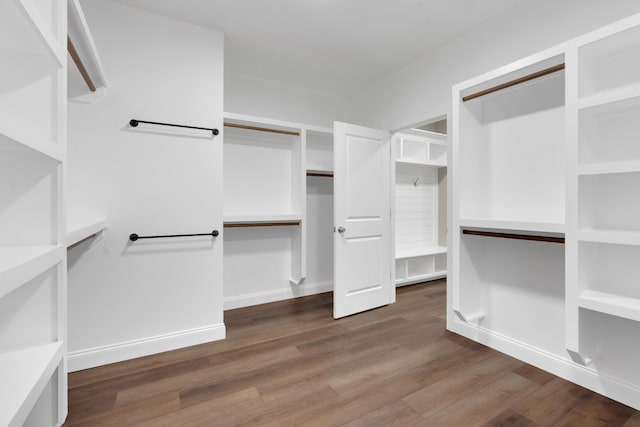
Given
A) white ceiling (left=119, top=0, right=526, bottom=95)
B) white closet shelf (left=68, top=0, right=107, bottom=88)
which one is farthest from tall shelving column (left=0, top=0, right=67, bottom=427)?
white ceiling (left=119, top=0, right=526, bottom=95)

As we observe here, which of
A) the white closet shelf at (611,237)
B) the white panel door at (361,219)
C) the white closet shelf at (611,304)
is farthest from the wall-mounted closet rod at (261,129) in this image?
the white closet shelf at (611,304)

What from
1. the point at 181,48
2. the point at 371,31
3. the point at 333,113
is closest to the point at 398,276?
the point at 333,113

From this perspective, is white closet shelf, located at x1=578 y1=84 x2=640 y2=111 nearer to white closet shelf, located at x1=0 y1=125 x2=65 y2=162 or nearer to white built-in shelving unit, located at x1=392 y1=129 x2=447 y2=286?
white closet shelf, located at x1=0 y1=125 x2=65 y2=162

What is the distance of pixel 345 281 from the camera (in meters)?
3.07

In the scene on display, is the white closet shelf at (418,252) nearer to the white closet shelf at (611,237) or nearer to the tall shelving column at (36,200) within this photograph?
the white closet shelf at (611,237)

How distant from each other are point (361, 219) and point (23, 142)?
2720 mm

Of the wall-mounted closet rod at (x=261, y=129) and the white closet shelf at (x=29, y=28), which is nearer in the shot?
the white closet shelf at (x=29, y=28)

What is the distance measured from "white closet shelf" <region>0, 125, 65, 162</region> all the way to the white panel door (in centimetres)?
230

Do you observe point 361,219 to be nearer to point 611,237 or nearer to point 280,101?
point 280,101

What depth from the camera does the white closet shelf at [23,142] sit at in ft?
2.08

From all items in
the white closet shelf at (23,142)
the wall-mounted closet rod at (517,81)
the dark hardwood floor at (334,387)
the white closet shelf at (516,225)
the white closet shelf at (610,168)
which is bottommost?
the dark hardwood floor at (334,387)

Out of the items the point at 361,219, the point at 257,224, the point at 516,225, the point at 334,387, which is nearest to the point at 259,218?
the point at 257,224

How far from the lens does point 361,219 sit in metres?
3.18

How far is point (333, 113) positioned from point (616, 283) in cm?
315
